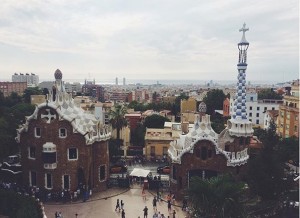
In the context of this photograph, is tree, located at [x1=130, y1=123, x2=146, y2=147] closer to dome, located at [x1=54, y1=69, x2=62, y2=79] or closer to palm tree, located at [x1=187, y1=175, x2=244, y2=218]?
dome, located at [x1=54, y1=69, x2=62, y2=79]

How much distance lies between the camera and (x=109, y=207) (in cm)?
2845

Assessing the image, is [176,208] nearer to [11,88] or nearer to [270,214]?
[270,214]

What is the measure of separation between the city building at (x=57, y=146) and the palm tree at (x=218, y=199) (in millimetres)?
14124

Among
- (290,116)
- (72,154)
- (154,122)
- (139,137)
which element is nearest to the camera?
(72,154)

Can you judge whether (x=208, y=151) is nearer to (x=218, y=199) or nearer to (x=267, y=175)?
(x=267, y=175)

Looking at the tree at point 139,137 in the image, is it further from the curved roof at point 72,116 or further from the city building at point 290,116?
the city building at point 290,116

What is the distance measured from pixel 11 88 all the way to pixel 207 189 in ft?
529

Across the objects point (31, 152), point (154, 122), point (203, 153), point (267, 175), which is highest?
point (203, 153)

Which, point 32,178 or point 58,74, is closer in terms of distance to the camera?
point 32,178

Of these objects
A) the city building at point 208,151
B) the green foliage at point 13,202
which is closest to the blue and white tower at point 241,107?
the city building at point 208,151

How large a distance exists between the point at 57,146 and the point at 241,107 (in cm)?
1700

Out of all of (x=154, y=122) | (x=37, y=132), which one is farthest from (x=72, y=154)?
(x=154, y=122)

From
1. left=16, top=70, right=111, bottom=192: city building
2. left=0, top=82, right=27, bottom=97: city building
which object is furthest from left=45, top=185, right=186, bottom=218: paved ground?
left=0, top=82, right=27, bottom=97: city building

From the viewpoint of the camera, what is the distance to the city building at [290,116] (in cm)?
5775
